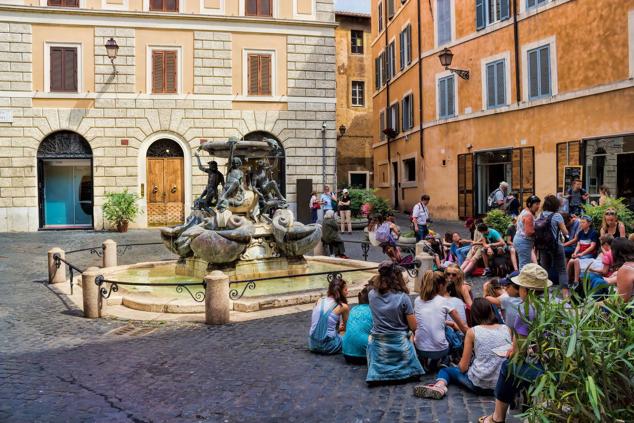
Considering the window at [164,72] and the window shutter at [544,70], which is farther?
the window at [164,72]

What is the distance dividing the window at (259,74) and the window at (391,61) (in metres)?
8.91

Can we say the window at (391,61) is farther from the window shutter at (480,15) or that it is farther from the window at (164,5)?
the window at (164,5)

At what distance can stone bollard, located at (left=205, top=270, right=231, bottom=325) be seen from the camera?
7.31 metres

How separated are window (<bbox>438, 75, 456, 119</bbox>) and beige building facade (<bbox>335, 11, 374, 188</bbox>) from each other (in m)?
12.8

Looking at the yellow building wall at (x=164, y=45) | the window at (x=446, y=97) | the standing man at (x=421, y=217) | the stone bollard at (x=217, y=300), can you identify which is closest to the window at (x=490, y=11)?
the window at (x=446, y=97)

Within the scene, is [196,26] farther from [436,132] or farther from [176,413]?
[176,413]

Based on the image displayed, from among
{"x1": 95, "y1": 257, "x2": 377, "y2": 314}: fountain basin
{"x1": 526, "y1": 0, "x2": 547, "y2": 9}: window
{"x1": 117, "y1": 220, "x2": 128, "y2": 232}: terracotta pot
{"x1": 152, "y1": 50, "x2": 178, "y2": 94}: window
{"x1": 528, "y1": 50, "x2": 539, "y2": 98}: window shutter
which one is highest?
{"x1": 526, "y1": 0, "x2": 547, "y2": 9}: window

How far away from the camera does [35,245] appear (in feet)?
55.0

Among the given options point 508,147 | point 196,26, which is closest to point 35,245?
point 196,26

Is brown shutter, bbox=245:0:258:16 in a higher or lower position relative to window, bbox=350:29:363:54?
lower

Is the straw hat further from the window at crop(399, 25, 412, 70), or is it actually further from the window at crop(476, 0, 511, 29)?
the window at crop(399, 25, 412, 70)

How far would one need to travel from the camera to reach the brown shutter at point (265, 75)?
74.6 ft

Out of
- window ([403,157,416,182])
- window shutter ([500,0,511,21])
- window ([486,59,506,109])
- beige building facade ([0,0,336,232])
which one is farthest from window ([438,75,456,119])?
window ([403,157,416,182])

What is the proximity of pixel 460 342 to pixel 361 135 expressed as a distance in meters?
31.6
